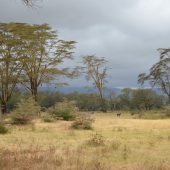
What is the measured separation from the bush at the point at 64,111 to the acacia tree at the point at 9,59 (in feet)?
33.3

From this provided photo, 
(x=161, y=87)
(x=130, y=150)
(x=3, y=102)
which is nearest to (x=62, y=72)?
(x=3, y=102)

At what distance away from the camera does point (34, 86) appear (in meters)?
41.5

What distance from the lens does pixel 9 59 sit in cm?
4056

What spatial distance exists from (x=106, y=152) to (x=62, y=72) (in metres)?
31.1

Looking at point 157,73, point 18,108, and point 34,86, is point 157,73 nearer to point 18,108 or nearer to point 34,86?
point 34,86

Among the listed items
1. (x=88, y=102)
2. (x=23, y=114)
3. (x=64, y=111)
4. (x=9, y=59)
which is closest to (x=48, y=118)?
(x=64, y=111)

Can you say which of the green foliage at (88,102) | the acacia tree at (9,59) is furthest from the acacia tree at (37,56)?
the green foliage at (88,102)

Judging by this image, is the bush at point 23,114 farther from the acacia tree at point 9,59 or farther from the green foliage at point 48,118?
the acacia tree at point 9,59

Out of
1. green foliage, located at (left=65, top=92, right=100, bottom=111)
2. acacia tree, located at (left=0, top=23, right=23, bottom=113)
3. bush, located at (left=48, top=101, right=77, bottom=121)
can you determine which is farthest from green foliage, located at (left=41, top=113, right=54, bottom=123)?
green foliage, located at (left=65, top=92, right=100, bottom=111)

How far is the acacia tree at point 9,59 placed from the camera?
133 feet

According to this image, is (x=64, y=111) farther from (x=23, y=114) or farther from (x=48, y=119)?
(x=23, y=114)

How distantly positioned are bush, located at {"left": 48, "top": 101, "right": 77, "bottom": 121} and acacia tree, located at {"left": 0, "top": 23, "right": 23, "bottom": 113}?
10141 millimetres

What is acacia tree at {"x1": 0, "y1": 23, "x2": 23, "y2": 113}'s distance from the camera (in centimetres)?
4062

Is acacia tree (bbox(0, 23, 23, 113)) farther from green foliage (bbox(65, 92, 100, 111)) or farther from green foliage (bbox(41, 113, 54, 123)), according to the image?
green foliage (bbox(65, 92, 100, 111))
